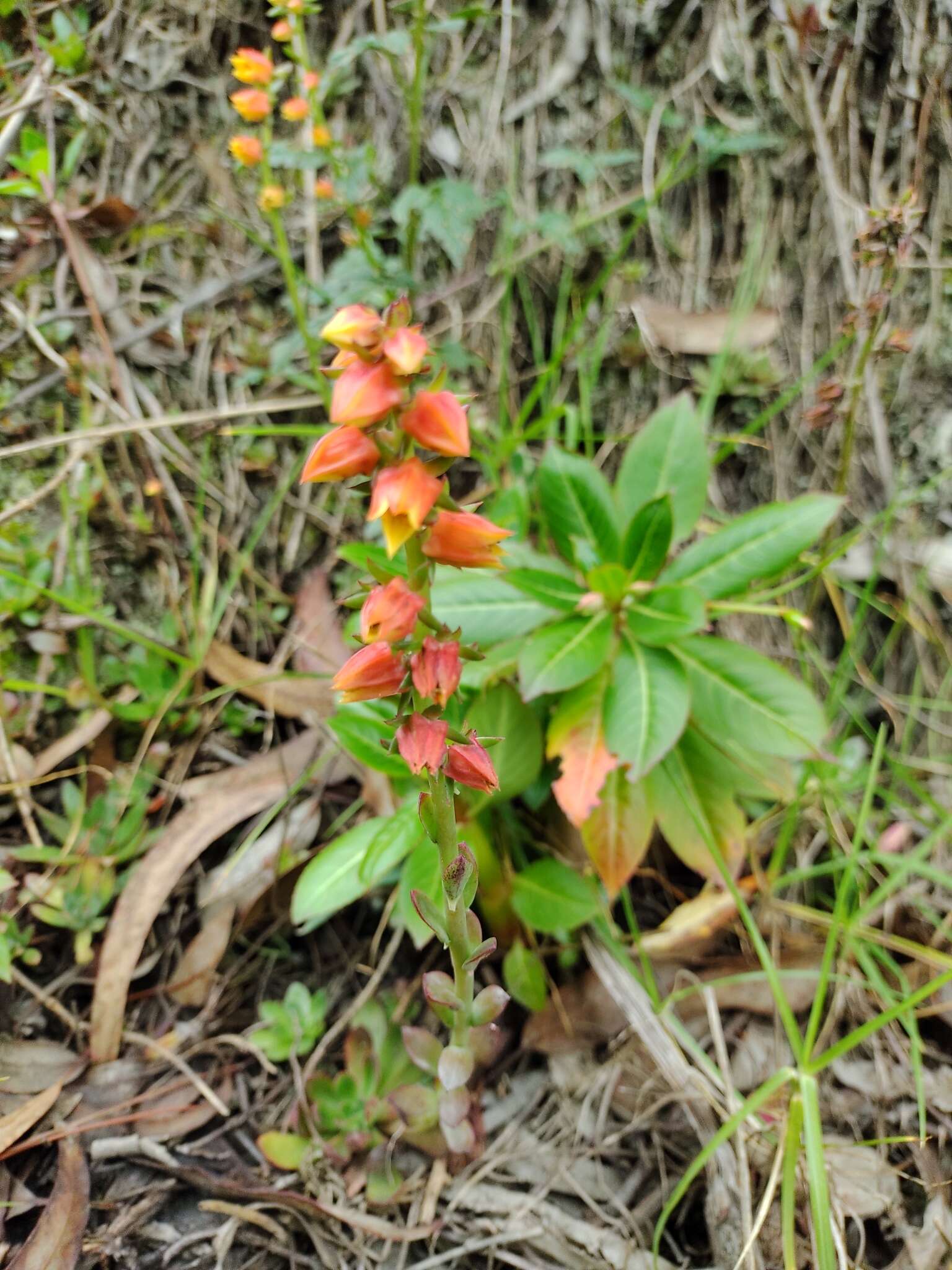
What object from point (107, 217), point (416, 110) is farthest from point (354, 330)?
point (107, 217)

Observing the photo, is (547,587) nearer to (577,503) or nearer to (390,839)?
(577,503)

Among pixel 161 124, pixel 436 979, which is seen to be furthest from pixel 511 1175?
pixel 161 124

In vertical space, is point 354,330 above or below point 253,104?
below

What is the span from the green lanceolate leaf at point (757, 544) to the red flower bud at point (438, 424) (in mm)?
1052

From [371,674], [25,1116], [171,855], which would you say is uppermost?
[371,674]

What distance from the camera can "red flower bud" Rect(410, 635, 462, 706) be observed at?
0.98 meters

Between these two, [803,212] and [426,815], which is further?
[803,212]

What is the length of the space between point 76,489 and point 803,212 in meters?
2.20

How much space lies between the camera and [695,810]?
1762mm

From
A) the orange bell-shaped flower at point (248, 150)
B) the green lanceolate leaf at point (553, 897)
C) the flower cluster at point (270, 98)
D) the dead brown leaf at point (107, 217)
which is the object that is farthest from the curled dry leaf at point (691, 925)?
the dead brown leaf at point (107, 217)

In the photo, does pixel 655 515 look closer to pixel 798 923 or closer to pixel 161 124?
pixel 798 923

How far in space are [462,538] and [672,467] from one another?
3.65ft

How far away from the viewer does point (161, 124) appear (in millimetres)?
2287

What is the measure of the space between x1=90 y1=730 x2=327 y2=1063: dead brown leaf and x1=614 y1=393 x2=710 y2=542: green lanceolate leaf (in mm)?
1020
